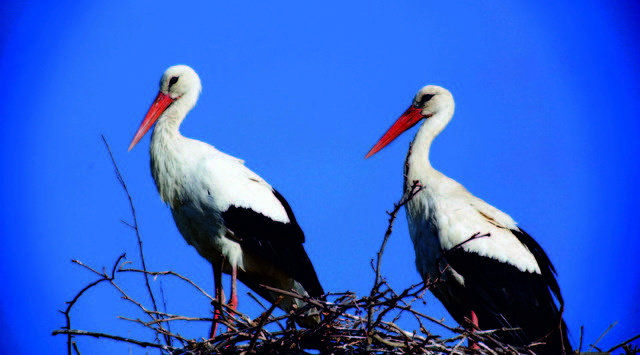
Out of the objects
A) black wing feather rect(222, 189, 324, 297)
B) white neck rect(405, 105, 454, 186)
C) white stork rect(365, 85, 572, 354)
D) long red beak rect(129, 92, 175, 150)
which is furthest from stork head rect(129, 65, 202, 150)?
white stork rect(365, 85, 572, 354)

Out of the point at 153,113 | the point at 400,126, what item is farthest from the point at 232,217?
the point at 400,126

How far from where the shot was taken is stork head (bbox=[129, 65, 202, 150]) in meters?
5.96

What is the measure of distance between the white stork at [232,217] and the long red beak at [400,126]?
100cm

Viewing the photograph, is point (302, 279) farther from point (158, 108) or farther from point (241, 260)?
point (158, 108)

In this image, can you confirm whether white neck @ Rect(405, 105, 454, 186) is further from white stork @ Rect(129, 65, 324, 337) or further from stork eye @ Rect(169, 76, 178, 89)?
stork eye @ Rect(169, 76, 178, 89)

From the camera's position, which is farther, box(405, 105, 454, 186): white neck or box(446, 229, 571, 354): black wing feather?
box(405, 105, 454, 186): white neck

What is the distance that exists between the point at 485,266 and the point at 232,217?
1.42 metres

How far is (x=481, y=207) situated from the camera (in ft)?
17.3

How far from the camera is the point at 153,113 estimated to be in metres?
5.99

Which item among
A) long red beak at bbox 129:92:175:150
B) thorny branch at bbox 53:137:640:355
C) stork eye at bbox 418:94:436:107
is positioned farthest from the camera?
stork eye at bbox 418:94:436:107

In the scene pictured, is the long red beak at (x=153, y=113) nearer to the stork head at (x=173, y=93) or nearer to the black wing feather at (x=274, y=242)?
the stork head at (x=173, y=93)

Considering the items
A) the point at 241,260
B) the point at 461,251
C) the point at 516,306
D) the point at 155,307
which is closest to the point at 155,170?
the point at 241,260

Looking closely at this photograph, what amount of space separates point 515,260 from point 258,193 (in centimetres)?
150

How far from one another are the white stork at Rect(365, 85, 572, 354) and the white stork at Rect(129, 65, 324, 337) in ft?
2.35
